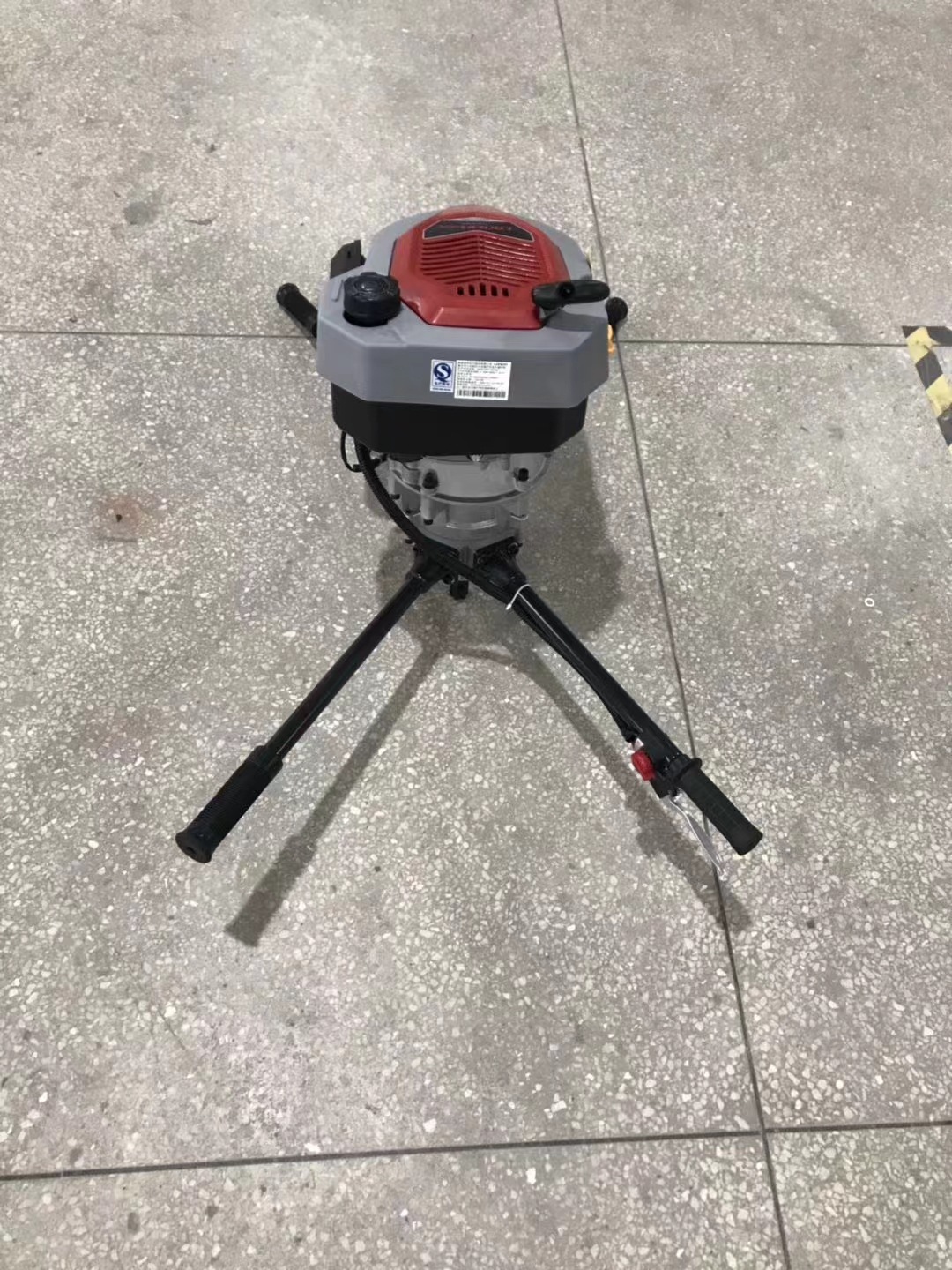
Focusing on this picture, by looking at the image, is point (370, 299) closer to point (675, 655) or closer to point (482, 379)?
point (482, 379)

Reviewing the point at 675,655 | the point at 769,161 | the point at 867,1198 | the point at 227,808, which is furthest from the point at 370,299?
the point at 769,161

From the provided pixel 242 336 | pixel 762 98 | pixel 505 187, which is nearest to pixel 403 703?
pixel 242 336

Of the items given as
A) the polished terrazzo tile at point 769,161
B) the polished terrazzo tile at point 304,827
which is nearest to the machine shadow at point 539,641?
the polished terrazzo tile at point 304,827

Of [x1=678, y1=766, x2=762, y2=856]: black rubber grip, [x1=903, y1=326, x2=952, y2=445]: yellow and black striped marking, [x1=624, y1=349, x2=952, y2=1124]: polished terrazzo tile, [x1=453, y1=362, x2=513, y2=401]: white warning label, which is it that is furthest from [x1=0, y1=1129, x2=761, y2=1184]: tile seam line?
[x1=903, y1=326, x2=952, y2=445]: yellow and black striped marking

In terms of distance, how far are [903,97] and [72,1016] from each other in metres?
2.41

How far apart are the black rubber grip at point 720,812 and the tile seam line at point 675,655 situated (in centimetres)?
19

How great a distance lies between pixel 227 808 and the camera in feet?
3.30

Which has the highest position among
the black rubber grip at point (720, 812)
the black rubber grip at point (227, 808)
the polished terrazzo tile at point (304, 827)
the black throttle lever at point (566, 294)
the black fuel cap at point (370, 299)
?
the black throttle lever at point (566, 294)

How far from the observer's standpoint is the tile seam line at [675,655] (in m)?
1.02

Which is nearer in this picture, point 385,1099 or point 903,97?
point 385,1099

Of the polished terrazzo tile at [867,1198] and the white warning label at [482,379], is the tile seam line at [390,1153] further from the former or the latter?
the white warning label at [482,379]

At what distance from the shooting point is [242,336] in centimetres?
158

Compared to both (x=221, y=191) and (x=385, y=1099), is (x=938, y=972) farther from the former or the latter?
(x=221, y=191)

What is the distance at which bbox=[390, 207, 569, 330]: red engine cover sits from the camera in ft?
3.11
